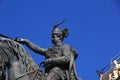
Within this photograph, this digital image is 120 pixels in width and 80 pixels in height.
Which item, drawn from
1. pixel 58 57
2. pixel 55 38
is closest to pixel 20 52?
pixel 58 57

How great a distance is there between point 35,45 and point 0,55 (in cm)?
130

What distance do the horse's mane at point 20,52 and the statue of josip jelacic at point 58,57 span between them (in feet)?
0.23

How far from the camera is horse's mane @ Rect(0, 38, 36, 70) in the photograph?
14.0 m

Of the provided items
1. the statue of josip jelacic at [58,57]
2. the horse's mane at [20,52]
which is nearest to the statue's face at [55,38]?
the statue of josip jelacic at [58,57]

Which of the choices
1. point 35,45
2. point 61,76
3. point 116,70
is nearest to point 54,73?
point 61,76

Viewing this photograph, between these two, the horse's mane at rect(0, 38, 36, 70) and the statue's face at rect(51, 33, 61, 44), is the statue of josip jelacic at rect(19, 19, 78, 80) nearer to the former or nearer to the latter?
the statue's face at rect(51, 33, 61, 44)

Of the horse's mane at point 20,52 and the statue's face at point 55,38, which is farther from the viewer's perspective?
the statue's face at point 55,38

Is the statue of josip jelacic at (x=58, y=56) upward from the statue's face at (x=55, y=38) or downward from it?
downward

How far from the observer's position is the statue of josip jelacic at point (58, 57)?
14.0m

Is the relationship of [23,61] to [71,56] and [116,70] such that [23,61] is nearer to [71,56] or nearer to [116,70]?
[71,56]

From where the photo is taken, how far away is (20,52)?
14.0 m

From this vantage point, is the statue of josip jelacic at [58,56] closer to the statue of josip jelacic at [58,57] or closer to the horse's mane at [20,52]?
the statue of josip jelacic at [58,57]

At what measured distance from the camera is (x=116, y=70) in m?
41.4

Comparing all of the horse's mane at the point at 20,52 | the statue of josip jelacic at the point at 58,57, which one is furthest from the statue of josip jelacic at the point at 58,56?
the horse's mane at the point at 20,52
